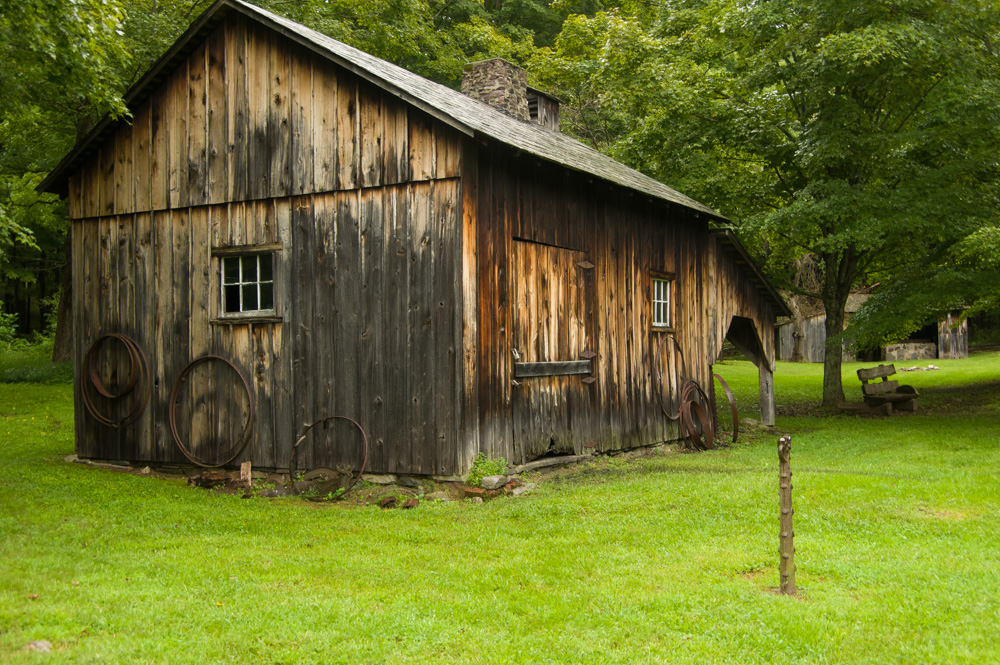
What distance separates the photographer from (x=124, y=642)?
5.00 meters

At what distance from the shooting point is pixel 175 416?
12.1 m

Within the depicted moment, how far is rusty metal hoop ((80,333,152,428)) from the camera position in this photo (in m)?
12.4

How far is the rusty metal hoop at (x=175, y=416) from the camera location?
11445 millimetres

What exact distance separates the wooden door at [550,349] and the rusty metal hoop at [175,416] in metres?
3.60

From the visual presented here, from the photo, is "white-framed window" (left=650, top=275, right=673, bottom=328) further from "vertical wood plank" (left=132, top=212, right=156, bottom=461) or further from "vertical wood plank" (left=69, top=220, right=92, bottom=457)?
"vertical wood plank" (left=69, top=220, right=92, bottom=457)

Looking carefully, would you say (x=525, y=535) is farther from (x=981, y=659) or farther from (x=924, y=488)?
(x=924, y=488)

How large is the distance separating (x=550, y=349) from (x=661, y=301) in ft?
12.7

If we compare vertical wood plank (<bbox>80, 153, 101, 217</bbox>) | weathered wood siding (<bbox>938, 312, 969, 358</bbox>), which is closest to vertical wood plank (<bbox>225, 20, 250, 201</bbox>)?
vertical wood plank (<bbox>80, 153, 101, 217</bbox>)

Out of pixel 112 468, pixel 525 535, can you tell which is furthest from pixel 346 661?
pixel 112 468

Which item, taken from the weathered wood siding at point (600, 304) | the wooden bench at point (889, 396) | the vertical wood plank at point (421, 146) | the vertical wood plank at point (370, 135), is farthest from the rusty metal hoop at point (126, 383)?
the wooden bench at point (889, 396)

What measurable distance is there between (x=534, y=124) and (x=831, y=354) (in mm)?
9790

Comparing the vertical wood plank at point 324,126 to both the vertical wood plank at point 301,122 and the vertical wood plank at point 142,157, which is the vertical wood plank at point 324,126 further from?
the vertical wood plank at point 142,157

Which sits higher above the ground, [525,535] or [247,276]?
[247,276]

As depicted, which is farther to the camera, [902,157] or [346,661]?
[902,157]
